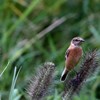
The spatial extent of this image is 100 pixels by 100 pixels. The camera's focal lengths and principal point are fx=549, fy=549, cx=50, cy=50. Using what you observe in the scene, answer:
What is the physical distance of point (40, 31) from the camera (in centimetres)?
660

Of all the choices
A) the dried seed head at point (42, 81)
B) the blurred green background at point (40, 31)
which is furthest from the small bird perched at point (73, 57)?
the blurred green background at point (40, 31)

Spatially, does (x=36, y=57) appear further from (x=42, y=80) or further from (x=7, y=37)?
(x=42, y=80)

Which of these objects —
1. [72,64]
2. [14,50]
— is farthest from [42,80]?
[14,50]

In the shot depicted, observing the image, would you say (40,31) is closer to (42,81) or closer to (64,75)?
(64,75)

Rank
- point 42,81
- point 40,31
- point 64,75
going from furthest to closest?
1. point 40,31
2. point 64,75
3. point 42,81

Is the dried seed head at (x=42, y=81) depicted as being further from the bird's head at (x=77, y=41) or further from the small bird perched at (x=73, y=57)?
the bird's head at (x=77, y=41)

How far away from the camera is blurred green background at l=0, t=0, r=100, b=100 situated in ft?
18.3

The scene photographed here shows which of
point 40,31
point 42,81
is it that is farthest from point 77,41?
point 40,31

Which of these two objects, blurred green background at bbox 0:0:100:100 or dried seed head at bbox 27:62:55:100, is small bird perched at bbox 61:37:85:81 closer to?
dried seed head at bbox 27:62:55:100

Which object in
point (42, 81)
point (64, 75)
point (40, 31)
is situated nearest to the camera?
point (42, 81)

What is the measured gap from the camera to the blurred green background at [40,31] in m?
5.59

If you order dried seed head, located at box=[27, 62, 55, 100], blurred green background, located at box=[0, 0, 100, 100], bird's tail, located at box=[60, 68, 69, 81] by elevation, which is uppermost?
dried seed head, located at box=[27, 62, 55, 100]

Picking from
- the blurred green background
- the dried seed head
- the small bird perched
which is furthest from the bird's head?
the blurred green background

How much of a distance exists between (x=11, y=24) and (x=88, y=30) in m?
0.95
